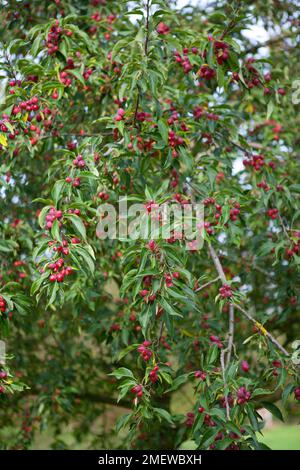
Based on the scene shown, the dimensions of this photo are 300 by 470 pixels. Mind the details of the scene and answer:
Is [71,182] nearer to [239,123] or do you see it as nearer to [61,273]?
[61,273]

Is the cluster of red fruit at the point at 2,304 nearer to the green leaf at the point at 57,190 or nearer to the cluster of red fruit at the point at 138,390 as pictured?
the green leaf at the point at 57,190

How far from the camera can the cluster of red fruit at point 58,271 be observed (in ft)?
7.75

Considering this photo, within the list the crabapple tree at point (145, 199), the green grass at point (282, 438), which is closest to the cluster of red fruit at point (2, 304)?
the crabapple tree at point (145, 199)

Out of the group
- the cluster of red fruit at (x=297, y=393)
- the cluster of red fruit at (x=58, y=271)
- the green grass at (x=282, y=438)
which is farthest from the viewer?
the green grass at (x=282, y=438)

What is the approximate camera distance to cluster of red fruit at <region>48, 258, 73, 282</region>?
2.36m

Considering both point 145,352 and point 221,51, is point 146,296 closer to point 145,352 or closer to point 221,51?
point 145,352

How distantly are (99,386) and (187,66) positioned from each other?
3003 millimetres

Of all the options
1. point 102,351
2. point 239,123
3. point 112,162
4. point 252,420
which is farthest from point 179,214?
point 102,351

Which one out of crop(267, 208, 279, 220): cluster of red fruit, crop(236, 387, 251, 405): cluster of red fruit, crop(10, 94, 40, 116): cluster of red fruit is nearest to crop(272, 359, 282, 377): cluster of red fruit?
crop(236, 387, 251, 405): cluster of red fruit

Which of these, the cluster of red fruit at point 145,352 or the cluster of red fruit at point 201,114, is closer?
the cluster of red fruit at point 145,352

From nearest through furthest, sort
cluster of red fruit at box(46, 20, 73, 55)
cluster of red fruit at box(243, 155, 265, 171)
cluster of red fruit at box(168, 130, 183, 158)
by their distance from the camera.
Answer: cluster of red fruit at box(168, 130, 183, 158) < cluster of red fruit at box(46, 20, 73, 55) < cluster of red fruit at box(243, 155, 265, 171)

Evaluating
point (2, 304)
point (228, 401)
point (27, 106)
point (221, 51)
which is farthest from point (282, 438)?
point (27, 106)

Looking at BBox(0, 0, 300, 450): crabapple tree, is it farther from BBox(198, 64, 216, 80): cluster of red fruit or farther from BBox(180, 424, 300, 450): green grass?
BBox(180, 424, 300, 450): green grass

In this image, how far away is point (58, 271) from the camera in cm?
239
